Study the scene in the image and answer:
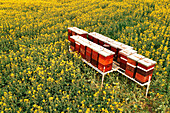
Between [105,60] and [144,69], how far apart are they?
4.85 feet

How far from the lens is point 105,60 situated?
18.2 ft

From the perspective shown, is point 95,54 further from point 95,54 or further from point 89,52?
point 89,52

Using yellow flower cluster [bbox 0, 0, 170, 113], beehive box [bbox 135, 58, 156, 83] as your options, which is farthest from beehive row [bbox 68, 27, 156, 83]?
yellow flower cluster [bbox 0, 0, 170, 113]

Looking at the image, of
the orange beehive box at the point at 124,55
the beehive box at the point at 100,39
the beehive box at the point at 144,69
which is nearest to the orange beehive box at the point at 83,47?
the beehive box at the point at 100,39

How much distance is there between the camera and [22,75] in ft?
19.2

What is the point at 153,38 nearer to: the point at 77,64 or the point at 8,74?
the point at 77,64

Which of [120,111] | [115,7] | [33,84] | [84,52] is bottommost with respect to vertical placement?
[120,111]

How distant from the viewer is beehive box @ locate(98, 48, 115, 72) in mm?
5539

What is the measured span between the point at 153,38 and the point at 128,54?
327 cm

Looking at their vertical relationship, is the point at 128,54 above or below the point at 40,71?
above

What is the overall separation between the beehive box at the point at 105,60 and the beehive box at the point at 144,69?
1.13 m

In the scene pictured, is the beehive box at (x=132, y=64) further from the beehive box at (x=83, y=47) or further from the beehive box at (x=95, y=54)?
the beehive box at (x=83, y=47)

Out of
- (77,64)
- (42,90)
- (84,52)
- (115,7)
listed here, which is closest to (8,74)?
(42,90)

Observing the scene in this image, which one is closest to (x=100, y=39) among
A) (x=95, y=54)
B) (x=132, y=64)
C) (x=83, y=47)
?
(x=83, y=47)
